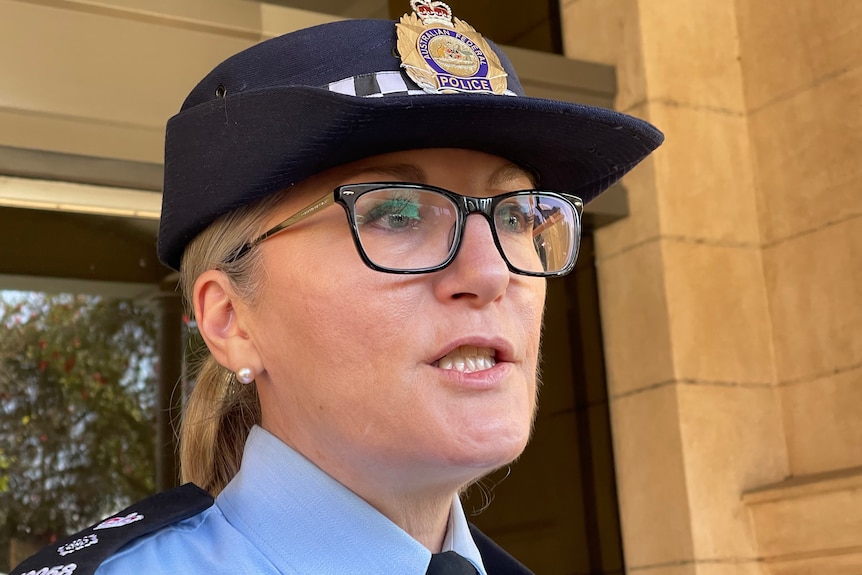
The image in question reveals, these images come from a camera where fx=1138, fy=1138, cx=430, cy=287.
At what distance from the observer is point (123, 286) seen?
12.5 feet

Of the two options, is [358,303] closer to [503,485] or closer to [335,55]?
[335,55]

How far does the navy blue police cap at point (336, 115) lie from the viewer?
3.84ft

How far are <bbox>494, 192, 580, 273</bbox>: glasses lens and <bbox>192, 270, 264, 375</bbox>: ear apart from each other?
0.31 m

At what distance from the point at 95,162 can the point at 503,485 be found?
1.89 meters

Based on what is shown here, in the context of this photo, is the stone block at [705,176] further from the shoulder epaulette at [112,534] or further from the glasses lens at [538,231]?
the shoulder epaulette at [112,534]

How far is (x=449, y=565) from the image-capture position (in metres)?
1.23

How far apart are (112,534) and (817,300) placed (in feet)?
11.1

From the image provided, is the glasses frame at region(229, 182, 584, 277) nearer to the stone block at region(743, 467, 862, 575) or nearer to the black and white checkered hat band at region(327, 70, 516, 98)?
the black and white checkered hat band at region(327, 70, 516, 98)

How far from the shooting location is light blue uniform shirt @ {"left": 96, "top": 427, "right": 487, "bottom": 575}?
3.89ft

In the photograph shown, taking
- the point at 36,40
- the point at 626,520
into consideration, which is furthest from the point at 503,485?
the point at 36,40

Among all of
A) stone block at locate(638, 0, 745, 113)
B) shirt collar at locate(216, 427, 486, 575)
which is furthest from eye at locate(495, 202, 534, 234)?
stone block at locate(638, 0, 745, 113)

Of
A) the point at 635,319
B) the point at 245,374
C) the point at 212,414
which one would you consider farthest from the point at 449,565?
the point at 635,319

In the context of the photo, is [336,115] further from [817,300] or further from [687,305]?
[817,300]

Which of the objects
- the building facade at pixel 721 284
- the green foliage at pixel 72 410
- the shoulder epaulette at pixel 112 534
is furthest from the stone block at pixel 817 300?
the shoulder epaulette at pixel 112 534
